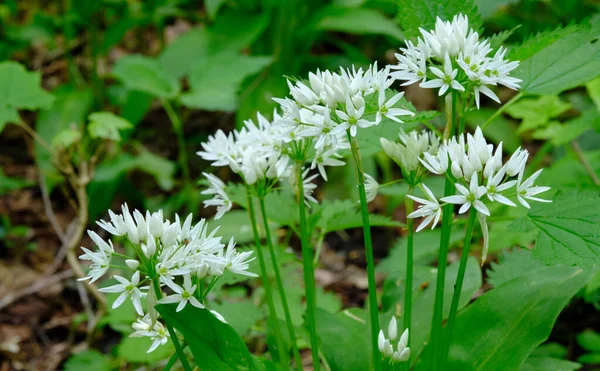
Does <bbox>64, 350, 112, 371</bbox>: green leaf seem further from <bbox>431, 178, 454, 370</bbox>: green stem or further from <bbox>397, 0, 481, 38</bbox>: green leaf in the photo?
<bbox>397, 0, 481, 38</bbox>: green leaf

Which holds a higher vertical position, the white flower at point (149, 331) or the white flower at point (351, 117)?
the white flower at point (351, 117)

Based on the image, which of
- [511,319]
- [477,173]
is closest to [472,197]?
[477,173]

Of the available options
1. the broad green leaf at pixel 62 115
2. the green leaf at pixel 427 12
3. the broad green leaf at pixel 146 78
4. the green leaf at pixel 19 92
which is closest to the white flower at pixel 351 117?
the green leaf at pixel 427 12

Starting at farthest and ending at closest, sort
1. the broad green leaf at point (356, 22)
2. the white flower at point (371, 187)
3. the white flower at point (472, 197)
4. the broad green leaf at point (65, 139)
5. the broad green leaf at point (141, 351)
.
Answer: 1. the broad green leaf at point (356, 22)
2. the broad green leaf at point (65, 139)
3. the broad green leaf at point (141, 351)
4. the white flower at point (371, 187)
5. the white flower at point (472, 197)

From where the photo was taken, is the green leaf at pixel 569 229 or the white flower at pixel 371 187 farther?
the white flower at pixel 371 187

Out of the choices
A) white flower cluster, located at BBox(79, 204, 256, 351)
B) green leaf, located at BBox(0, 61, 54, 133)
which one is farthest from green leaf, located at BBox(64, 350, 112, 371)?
white flower cluster, located at BBox(79, 204, 256, 351)

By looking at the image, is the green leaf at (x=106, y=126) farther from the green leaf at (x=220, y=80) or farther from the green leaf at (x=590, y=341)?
the green leaf at (x=590, y=341)

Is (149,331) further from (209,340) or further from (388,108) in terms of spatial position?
(388,108)

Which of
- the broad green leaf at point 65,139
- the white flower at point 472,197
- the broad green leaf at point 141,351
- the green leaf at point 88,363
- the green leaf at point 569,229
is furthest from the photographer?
the broad green leaf at point 65,139
